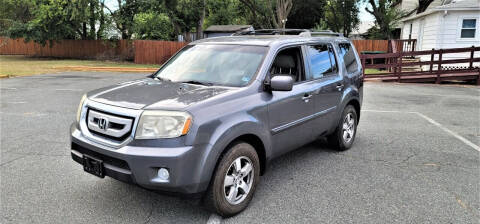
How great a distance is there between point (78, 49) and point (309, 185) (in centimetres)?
3251

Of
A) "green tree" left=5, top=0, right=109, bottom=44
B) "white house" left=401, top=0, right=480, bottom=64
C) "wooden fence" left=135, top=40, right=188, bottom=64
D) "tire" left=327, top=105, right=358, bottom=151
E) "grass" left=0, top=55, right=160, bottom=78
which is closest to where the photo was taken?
"tire" left=327, top=105, right=358, bottom=151

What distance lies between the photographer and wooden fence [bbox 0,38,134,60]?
29406mm

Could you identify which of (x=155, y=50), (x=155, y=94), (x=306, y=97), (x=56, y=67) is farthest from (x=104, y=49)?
(x=155, y=94)

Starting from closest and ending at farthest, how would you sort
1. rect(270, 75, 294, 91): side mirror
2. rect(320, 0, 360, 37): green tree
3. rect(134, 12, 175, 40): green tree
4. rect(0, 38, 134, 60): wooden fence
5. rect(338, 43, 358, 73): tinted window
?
rect(270, 75, 294, 91): side mirror, rect(338, 43, 358, 73): tinted window, rect(134, 12, 175, 40): green tree, rect(0, 38, 134, 60): wooden fence, rect(320, 0, 360, 37): green tree

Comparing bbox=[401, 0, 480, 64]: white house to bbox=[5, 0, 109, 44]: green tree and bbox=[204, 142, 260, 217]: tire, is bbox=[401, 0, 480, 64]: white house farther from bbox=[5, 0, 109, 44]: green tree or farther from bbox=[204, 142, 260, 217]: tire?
bbox=[5, 0, 109, 44]: green tree

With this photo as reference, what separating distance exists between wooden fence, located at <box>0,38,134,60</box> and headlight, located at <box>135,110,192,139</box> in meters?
27.2

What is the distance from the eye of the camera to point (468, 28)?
63.4 ft

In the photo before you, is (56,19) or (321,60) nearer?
(321,60)

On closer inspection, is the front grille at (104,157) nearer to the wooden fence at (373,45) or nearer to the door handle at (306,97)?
the door handle at (306,97)

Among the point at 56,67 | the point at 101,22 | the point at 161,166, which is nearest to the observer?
the point at 161,166

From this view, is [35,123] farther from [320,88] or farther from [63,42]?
[63,42]

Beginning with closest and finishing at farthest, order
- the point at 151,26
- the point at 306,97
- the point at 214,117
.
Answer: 1. the point at 214,117
2. the point at 306,97
3. the point at 151,26

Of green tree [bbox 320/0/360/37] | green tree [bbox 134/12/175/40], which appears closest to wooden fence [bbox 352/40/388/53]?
green tree [bbox 320/0/360/37]

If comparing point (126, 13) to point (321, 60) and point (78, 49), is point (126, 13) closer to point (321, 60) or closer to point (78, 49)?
point (78, 49)
